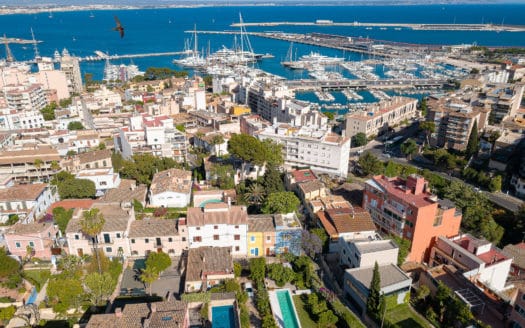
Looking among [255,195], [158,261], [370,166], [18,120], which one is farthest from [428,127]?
[18,120]

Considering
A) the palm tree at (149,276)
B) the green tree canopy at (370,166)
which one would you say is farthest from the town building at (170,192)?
the green tree canopy at (370,166)

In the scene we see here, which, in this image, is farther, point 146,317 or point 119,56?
point 119,56

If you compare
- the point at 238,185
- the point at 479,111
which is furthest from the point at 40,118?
the point at 479,111

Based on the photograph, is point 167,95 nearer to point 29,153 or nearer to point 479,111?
point 29,153

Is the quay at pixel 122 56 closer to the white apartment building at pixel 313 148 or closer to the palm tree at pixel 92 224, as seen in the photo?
the white apartment building at pixel 313 148

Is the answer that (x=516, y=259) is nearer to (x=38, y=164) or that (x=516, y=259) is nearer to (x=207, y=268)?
(x=207, y=268)

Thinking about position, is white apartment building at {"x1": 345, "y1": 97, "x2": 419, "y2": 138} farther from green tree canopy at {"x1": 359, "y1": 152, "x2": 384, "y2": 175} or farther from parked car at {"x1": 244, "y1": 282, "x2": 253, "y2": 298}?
parked car at {"x1": 244, "y1": 282, "x2": 253, "y2": 298}
